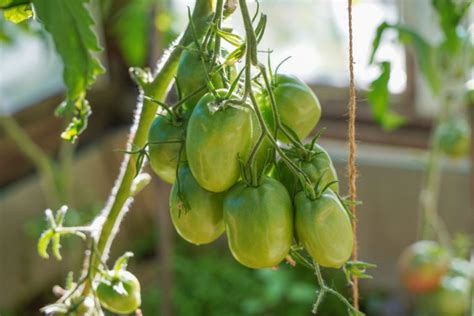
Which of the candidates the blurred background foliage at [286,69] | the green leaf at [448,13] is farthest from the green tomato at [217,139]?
the blurred background foliage at [286,69]

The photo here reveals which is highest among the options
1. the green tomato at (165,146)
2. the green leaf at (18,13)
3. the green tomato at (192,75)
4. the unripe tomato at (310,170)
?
the green leaf at (18,13)

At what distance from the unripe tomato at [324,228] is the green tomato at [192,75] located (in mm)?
118

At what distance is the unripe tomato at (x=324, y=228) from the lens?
0.63 metres

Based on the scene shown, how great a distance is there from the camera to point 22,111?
8.71 ft

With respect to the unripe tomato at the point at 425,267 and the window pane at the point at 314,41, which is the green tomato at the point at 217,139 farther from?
the window pane at the point at 314,41

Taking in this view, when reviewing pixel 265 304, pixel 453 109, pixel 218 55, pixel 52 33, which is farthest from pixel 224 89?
pixel 265 304

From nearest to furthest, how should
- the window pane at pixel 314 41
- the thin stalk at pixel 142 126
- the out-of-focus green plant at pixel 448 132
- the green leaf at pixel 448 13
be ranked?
the thin stalk at pixel 142 126, the green leaf at pixel 448 13, the out-of-focus green plant at pixel 448 132, the window pane at pixel 314 41

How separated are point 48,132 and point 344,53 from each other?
102 cm

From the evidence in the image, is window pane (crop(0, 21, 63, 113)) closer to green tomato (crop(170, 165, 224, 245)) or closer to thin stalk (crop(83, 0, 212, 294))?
thin stalk (crop(83, 0, 212, 294))

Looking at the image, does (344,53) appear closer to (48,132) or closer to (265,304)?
(265,304)

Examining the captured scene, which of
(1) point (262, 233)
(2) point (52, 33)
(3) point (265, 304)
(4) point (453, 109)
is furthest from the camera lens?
(3) point (265, 304)

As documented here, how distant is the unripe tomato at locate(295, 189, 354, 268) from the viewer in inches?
24.6

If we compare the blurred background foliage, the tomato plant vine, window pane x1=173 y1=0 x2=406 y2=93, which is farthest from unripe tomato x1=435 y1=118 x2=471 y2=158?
the tomato plant vine

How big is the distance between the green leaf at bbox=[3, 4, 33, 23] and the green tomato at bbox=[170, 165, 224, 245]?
0.73 feet
